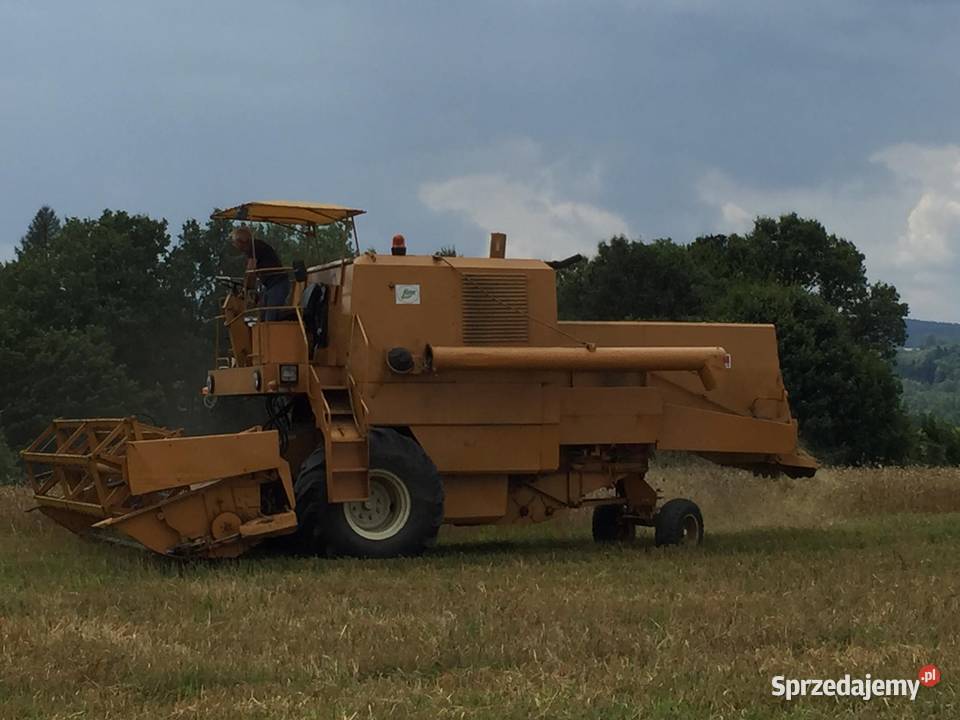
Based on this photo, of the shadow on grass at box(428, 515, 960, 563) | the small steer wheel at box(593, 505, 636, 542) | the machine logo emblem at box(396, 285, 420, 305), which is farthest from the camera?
the small steer wheel at box(593, 505, 636, 542)

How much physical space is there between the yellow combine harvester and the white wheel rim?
19 mm

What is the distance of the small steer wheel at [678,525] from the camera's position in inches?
514

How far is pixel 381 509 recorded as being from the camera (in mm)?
11992

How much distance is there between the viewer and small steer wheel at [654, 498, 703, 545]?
42.8 feet

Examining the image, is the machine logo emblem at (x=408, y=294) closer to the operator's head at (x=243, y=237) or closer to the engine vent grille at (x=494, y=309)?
the engine vent grille at (x=494, y=309)

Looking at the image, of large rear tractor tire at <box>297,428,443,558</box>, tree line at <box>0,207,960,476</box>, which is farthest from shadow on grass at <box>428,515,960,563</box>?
tree line at <box>0,207,960,476</box>

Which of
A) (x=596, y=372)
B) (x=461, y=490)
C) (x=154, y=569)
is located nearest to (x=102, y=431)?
(x=154, y=569)

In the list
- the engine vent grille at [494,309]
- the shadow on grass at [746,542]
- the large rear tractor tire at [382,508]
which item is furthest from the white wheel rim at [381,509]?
the engine vent grille at [494,309]

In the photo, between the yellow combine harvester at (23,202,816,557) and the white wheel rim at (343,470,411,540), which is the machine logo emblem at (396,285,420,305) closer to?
the yellow combine harvester at (23,202,816,557)

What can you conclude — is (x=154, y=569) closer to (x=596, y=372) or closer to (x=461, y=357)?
(x=461, y=357)

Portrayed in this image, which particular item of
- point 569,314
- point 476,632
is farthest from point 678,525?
point 569,314

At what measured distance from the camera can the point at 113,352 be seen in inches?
1941

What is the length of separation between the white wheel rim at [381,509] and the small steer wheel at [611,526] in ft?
9.14

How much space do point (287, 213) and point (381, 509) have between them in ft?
9.83
